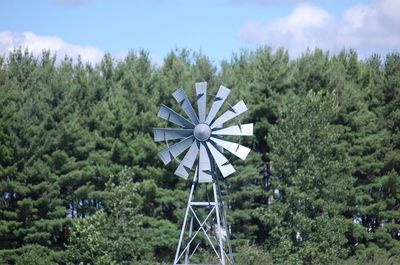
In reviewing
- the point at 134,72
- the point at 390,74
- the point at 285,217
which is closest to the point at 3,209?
the point at 134,72

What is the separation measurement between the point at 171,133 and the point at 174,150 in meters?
0.65

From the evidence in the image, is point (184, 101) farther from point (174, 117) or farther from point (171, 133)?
point (171, 133)

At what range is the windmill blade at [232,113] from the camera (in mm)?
29484

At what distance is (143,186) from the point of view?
Answer: 4150 cm

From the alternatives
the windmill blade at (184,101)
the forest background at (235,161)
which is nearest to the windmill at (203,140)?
the windmill blade at (184,101)

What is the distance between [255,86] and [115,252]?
41.3ft

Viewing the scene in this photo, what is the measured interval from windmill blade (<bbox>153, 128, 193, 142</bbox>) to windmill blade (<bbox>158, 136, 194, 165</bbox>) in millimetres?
212

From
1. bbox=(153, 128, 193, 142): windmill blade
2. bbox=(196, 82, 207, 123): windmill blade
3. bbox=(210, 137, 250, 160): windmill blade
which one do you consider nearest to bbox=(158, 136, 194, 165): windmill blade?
bbox=(153, 128, 193, 142): windmill blade

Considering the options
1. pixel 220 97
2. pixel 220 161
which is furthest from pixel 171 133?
pixel 220 97

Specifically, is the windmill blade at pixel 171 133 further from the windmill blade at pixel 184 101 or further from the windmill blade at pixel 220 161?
the windmill blade at pixel 220 161

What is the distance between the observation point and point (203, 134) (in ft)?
98.2

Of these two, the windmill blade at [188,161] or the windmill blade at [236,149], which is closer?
the windmill blade at [236,149]

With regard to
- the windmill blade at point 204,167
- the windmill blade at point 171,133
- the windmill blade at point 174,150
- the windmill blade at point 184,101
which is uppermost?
the windmill blade at point 184,101

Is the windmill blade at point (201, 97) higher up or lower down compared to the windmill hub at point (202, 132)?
higher up
